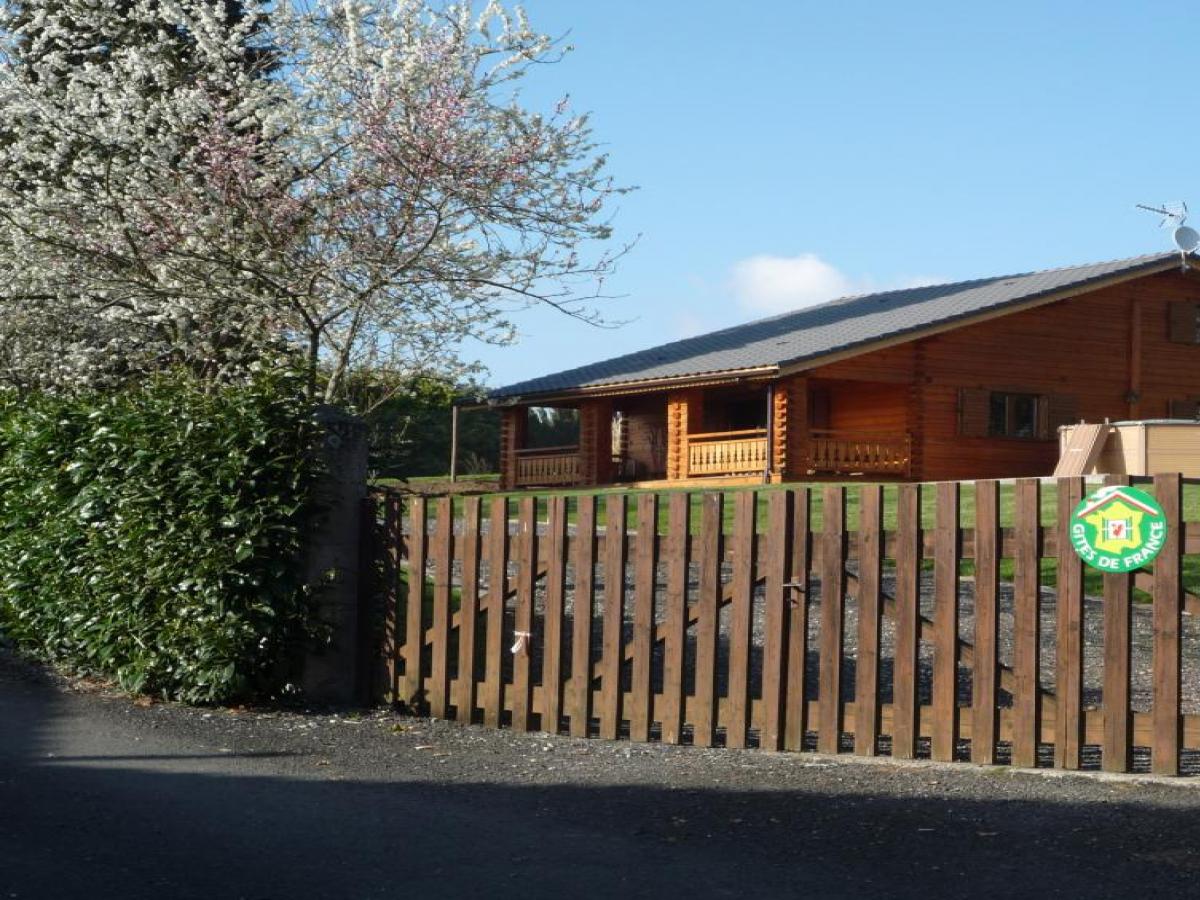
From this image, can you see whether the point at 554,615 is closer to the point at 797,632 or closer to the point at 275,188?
the point at 797,632

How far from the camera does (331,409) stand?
379 inches

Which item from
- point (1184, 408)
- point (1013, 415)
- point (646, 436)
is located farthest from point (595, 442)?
point (1184, 408)

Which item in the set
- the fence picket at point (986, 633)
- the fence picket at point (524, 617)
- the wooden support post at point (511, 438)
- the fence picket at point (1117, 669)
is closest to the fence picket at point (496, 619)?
the fence picket at point (524, 617)

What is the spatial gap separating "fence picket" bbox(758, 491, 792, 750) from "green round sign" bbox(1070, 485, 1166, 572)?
1.46 metres

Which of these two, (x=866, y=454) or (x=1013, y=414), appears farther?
(x=1013, y=414)

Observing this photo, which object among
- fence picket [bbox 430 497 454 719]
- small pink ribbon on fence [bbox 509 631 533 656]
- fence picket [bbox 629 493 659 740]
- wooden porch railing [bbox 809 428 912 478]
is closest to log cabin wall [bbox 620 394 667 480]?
wooden porch railing [bbox 809 428 912 478]

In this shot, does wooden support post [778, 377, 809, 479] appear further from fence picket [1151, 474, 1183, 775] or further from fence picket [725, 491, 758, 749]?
fence picket [1151, 474, 1183, 775]

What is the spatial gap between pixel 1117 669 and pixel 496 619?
3643 mm

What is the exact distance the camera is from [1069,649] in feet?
23.2

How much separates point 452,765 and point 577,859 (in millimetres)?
2180

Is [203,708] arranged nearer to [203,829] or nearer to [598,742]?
[598,742]

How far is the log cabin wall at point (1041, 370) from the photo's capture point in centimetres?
Answer: 3278

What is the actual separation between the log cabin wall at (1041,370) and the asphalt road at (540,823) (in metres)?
24.7

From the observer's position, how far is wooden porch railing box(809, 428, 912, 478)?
32.6 meters
